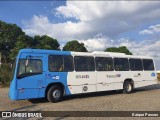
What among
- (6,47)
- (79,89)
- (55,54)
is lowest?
(79,89)

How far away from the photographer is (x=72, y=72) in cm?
1616

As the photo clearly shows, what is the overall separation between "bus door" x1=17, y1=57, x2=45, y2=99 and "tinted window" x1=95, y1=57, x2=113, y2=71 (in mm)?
4470

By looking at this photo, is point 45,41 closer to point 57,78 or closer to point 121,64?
point 121,64

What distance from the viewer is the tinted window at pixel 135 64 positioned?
20.4 metres

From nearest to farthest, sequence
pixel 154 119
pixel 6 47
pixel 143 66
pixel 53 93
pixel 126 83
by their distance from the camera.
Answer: pixel 154 119, pixel 53 93, pixel 126 83, pixel 143 66, pixel 6 47

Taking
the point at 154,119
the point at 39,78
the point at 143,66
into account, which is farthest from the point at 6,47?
the point at 154,119

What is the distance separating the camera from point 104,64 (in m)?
18.4

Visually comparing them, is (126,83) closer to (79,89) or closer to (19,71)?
(79,89)

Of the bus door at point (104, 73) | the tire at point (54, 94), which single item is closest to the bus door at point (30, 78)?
the tire at point (54, 94)

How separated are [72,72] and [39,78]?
235 cm

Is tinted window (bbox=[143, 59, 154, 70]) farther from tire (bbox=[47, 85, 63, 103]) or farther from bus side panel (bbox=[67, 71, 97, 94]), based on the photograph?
tire (bbox=[47, 85, 63, 103])

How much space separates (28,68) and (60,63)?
2.14 meters

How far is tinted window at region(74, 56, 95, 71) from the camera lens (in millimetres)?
16547

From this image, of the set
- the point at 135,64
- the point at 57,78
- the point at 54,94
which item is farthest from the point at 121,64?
the point at 54,94
